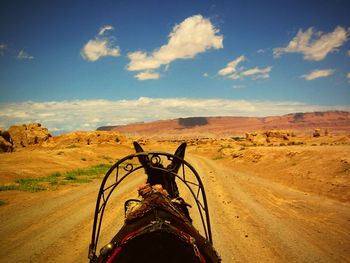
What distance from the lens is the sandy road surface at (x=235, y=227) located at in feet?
21.6

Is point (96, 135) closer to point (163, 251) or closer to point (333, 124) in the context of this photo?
point (163, 251)

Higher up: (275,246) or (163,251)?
(163,251)

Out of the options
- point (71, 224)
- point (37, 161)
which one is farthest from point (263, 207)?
point (37, 161)

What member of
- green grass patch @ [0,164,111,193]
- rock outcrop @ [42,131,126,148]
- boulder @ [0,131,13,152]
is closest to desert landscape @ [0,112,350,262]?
green grass patch @ [0,164,111,193]

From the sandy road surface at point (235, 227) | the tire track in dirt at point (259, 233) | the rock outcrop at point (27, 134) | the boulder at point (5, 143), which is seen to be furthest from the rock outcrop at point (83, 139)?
the tire track in dirt at point (259, 233)

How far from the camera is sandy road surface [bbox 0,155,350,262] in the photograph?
21.6 ft

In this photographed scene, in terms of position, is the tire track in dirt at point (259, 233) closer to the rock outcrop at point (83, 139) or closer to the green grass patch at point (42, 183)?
the green grass patch at point (42, 183)

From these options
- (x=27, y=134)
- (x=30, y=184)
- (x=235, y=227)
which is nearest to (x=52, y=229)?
(x=235, y=227)

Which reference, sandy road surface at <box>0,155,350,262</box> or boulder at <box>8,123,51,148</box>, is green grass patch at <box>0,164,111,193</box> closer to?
sandy road surface at <box>0,155,350,262</box>

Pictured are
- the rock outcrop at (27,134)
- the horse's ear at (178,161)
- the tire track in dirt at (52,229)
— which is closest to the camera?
the horse's ear at (178,161)

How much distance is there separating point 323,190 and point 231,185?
501cm

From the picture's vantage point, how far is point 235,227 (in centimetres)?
853

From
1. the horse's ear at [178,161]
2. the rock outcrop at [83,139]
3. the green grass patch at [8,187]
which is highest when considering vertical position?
the horse's ear at [178,161]

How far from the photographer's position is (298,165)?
19500mm
